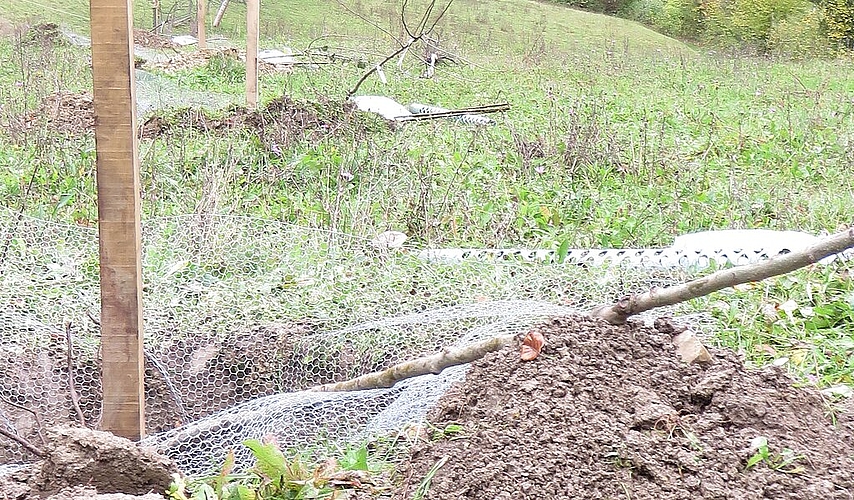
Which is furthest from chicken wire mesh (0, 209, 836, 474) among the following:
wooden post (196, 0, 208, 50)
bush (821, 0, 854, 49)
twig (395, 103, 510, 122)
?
bush (821, 0, 854, 49)

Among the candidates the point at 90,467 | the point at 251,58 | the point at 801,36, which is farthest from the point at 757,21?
the point at 90,467

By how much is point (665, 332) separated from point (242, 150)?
13.0 ft

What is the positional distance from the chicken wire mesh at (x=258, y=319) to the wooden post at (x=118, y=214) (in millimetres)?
150

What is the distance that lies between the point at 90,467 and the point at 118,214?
2.05 ft

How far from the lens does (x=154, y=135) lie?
5.68 m

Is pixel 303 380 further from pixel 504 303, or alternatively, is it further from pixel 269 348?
pixel 504 303

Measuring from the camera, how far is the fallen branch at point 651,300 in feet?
5.02

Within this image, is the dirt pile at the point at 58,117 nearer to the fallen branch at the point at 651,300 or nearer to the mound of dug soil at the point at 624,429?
the fallen branch at the point at 651,300

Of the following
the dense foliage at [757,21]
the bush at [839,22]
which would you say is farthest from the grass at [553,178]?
the bush at [839,22]

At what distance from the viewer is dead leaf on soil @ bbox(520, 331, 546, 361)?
188 cm

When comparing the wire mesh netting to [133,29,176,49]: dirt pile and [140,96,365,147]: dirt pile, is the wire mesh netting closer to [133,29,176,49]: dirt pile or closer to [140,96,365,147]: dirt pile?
[140,96,365,147]: dirt pile

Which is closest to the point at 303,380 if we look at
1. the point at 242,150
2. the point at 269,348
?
the point at 269,348

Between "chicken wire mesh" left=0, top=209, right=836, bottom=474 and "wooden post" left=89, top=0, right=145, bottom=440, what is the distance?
15cm

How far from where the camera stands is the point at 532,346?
1.90 m
